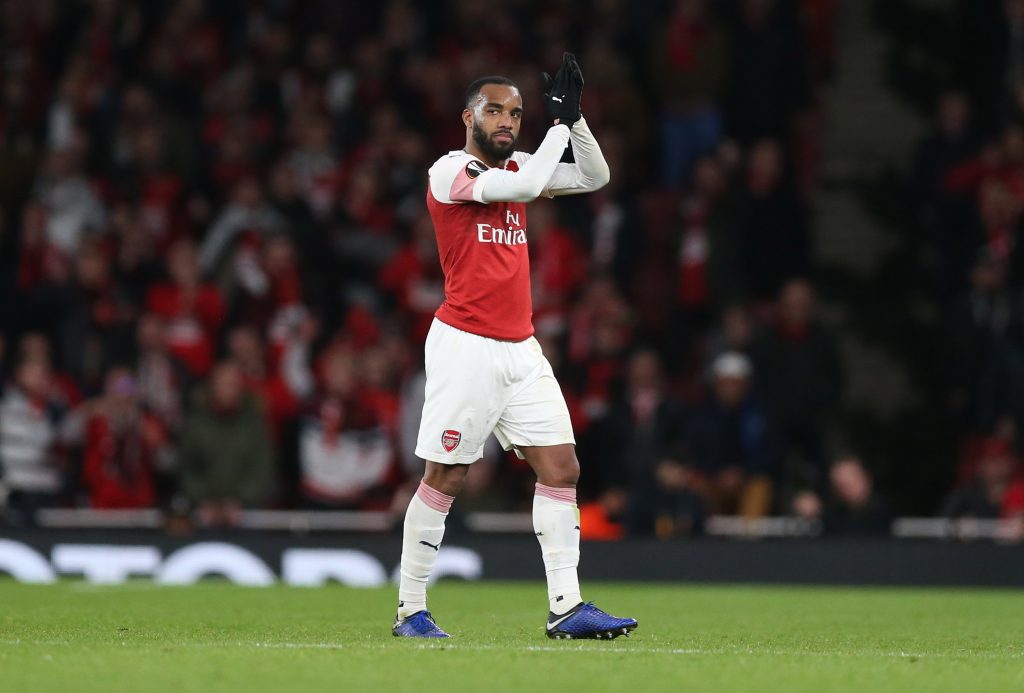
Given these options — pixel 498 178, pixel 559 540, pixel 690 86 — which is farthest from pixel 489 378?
pixel 690 86

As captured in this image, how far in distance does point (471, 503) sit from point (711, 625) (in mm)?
5382

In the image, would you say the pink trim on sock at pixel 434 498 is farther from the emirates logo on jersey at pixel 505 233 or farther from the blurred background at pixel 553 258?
the blurred background at pixel 553 258

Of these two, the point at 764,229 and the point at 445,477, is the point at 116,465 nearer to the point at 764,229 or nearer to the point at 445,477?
the point at 764,229

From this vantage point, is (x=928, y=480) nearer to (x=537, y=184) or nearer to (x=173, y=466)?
(x=173, y=466)

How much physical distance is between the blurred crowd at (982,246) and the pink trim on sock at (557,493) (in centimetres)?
660

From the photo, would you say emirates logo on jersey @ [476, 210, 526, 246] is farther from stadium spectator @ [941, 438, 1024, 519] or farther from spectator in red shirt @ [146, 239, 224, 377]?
spectator in red shirt @ [146, 239, 224, 377]

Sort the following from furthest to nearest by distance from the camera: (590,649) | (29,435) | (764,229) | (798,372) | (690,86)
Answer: (690,86) < (764,229) < (798,372) < (29,435) < (590,649)

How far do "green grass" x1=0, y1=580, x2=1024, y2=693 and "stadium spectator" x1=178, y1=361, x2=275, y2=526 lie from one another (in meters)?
2.42

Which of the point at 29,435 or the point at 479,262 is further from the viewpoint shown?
the point at 29,435

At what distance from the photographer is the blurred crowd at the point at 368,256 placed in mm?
14289

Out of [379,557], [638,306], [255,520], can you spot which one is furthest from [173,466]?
[638,306]

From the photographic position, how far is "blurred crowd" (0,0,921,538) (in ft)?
Result: 46.9

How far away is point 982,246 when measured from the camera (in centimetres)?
1524

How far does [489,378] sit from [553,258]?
7.64m
